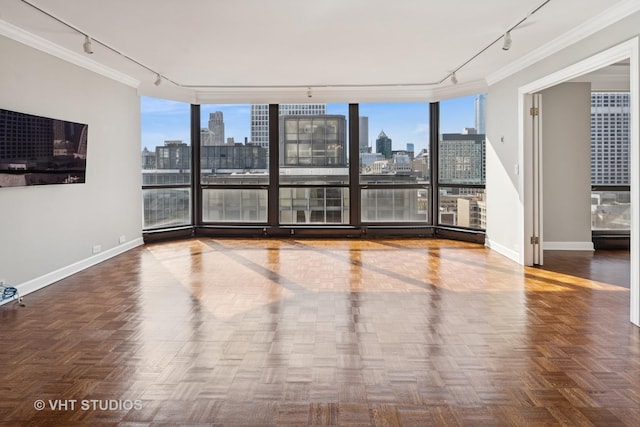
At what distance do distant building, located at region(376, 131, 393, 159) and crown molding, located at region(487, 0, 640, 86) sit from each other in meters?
2.47

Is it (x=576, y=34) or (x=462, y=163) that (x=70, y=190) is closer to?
(x=576, y=34)

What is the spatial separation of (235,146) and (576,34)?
228 inches

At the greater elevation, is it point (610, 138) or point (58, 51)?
point (58, 51)

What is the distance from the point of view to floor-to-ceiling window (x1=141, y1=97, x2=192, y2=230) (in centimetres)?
809

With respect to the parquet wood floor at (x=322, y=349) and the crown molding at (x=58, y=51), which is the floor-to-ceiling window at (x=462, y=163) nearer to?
the parquet wood floor at (x=322, y=349)

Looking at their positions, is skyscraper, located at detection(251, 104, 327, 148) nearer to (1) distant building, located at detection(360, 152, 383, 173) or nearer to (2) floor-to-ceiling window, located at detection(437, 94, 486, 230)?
(1) distant building, located at detection(360, 152, 383, 173)

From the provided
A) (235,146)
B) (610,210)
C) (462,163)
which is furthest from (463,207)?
(235,146)

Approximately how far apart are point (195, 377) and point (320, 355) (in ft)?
2.61

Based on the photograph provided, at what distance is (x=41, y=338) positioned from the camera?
358 cm

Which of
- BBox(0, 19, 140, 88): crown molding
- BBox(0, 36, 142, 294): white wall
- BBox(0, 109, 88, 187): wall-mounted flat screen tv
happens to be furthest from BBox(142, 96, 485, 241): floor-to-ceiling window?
BBox(0, 109, 88, 187): wall-mounted flat screen tv

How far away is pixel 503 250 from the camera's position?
22.9 ft

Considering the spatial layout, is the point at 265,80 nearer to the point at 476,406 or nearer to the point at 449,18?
the point at 449,18

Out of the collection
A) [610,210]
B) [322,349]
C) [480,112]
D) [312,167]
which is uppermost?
[480,112]

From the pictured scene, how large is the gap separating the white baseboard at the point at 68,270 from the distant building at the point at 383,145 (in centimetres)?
440
